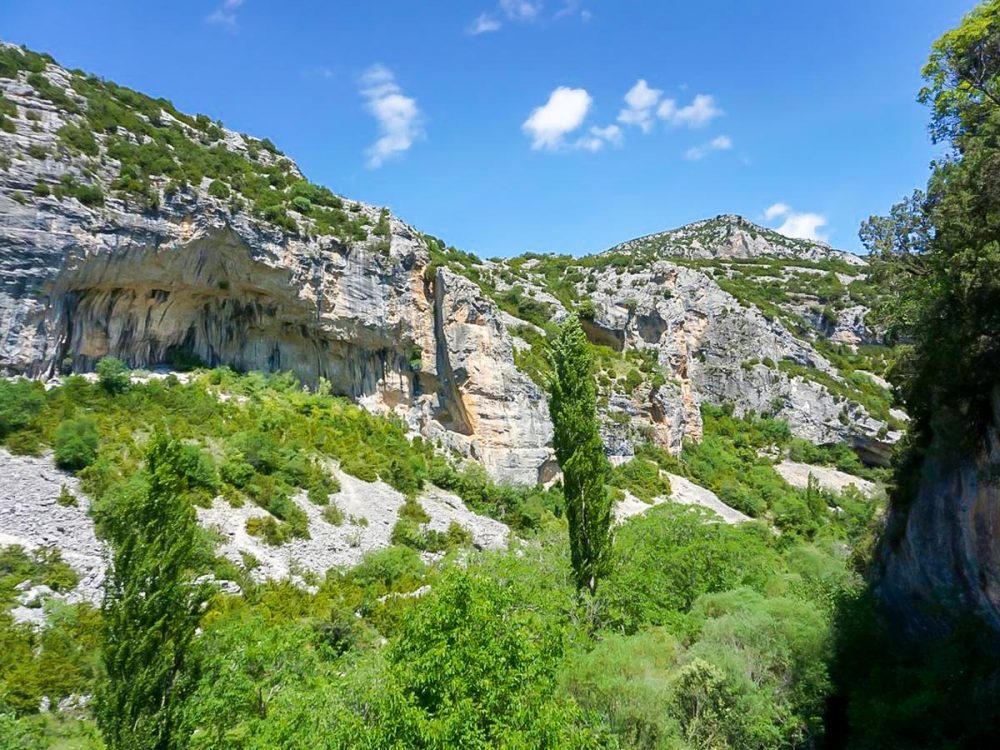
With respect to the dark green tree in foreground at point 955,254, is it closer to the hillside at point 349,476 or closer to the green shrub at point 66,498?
the hillside at point 349,476

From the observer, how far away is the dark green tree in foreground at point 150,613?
906 cm

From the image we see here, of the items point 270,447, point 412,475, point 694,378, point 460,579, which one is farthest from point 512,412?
point 694,378

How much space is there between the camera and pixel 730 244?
10062cm

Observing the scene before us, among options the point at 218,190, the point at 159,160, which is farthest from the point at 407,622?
the point at 159,160

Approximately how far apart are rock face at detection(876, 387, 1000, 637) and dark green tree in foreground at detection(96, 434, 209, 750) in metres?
14.0

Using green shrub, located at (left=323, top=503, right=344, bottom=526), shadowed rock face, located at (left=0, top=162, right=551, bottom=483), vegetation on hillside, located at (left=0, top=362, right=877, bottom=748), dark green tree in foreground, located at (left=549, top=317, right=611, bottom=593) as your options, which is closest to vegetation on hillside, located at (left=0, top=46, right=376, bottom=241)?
shadowed rock face, located at (left=0, top=162, right=551, bottom=483)

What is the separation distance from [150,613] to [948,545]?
1563 cm

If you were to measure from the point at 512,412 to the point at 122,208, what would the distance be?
2218cm

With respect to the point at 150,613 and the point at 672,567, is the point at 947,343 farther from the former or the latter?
the point at 150,613

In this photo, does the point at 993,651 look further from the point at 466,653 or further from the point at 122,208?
the point at 122,208

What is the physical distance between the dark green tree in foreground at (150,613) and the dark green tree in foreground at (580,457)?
974 centimetres

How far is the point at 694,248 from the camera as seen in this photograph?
325 feet

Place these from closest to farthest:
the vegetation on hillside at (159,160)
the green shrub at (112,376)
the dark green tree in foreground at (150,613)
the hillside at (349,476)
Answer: the dark green tree in foreground at (150,613) → the hillside at (349,476) → the green shrub at (112,376) → the vegetation on hillside at (159,160)

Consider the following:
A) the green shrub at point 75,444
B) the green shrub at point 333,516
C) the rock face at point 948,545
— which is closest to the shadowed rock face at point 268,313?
the green shrub at point 75,444
